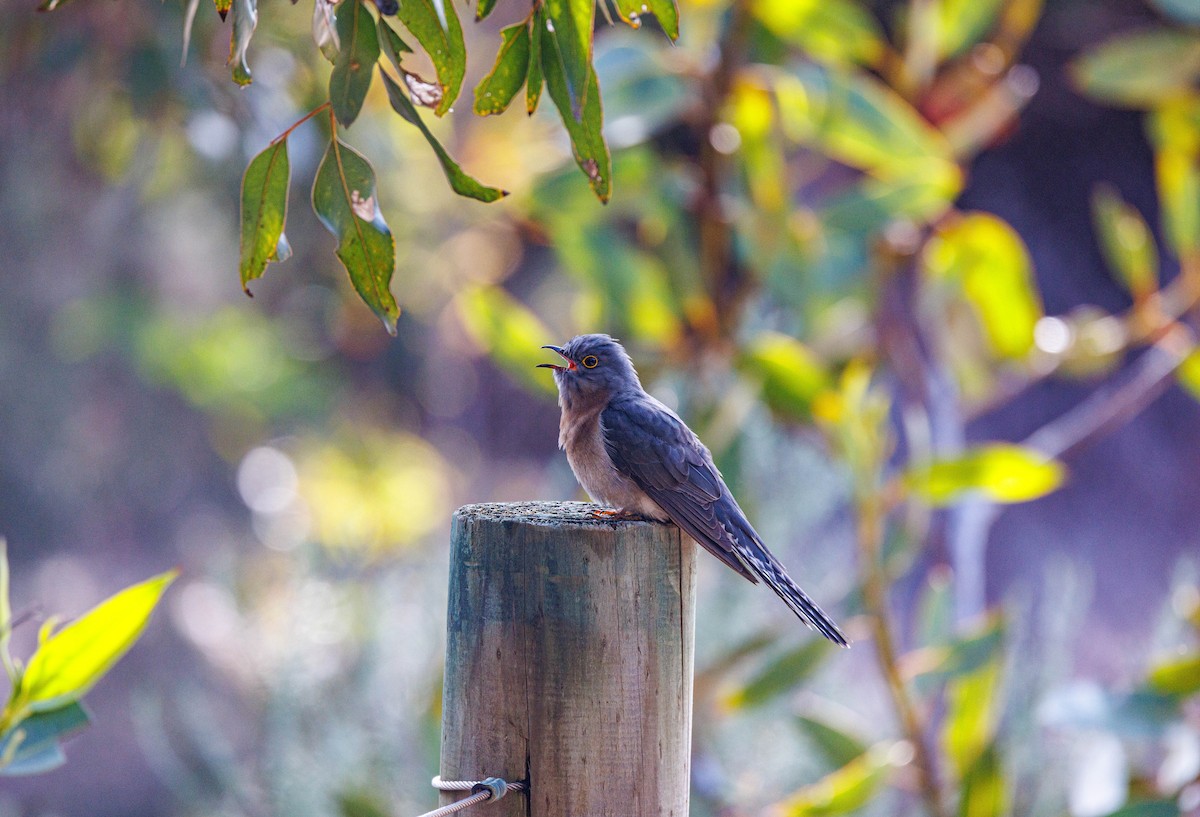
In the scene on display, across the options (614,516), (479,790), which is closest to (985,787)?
(614,516)

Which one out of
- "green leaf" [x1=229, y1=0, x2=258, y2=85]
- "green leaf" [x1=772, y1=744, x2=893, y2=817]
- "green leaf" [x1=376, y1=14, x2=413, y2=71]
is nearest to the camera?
"green leaf" [x1=229, y1=0, x2=258, y2=85]

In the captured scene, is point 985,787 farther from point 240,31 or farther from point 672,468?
point 240,31

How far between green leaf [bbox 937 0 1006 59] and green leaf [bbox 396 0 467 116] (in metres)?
3.13

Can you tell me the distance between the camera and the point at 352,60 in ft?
4.91

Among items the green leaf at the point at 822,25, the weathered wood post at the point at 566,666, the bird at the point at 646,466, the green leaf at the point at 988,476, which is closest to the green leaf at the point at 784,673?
the green leaf at the point at 988,476

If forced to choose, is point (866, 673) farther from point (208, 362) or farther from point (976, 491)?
point (208, 362)

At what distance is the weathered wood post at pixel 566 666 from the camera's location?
5.67ft

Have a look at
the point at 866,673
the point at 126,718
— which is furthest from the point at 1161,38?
the point at 126,718

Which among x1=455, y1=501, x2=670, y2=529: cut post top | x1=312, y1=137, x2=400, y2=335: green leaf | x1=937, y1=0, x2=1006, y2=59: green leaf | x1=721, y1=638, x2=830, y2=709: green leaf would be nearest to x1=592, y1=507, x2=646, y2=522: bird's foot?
x1=455, y1=501, x2=670, y2=529: cut post top

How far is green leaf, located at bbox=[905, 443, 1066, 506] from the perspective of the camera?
143 inches

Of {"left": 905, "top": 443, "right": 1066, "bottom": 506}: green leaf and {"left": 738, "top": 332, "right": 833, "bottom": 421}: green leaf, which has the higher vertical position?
{"left": 738, "top": 332, "right": 833, "bottom": 421}: green leaf

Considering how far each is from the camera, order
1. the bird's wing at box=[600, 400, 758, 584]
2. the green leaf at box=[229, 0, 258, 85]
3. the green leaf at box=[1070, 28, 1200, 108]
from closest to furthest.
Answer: the green leaf at box=[229, 0, 258, 85], the bird's wing at box=[600, 400, 758, 584], the green leaf at box=[1070, 28, 1200, 108]

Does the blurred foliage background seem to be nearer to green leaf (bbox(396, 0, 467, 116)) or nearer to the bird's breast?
the bird's breast

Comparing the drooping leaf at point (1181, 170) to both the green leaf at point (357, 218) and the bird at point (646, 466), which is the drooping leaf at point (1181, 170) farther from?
the green leaf at point (357, 218)
